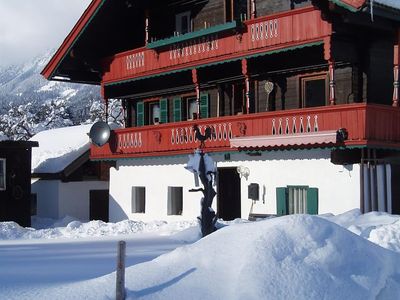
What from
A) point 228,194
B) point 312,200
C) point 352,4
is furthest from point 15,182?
point 352,4

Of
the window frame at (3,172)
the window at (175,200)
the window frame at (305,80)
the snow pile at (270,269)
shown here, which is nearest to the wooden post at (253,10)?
the window frame at (305,80)

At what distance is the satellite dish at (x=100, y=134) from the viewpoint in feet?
86.6

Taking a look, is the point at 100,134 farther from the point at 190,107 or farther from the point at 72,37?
the point at 72,37

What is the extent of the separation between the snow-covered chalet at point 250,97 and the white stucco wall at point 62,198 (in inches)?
103

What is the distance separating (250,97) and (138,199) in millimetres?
6269

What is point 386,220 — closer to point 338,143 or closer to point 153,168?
point 338,143

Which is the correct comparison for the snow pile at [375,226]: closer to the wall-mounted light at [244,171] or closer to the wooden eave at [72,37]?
the wall-mounted light at [244,171]

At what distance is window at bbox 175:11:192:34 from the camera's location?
26.5 m

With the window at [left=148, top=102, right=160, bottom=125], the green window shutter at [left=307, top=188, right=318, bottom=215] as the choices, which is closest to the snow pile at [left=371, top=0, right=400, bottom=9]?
the green window shutter at [left=307, top=188, right=318, bottom=215]

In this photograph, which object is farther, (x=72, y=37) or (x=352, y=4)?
(x=72, y=37)

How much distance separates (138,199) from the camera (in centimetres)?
2675

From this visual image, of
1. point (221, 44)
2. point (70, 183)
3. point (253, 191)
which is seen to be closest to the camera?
point (253, 191)

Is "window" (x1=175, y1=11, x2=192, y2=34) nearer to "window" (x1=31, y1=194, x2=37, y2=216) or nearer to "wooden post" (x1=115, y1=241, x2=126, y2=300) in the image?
"window" (x1=31, y1=194, x2=37, y2=216)

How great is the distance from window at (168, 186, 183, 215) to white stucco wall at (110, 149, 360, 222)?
0.68 feet
